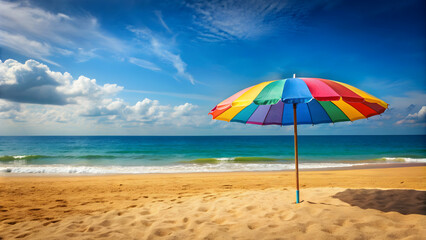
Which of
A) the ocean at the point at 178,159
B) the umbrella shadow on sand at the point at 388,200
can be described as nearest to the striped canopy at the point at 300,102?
the umbrella shadow on sand at the point at 388,200

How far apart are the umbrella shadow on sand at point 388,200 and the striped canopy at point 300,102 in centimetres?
166

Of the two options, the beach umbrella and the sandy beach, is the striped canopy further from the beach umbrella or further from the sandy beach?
the sandy beach

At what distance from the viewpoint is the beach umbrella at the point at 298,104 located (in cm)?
306

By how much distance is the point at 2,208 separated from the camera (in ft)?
17.2

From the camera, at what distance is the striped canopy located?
3.06 m

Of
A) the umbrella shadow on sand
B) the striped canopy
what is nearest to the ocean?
the umbrella shadow on sand

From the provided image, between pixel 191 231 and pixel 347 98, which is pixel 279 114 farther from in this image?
pixel 191 231

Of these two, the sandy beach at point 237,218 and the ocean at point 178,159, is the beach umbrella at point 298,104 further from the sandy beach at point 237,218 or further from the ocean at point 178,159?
the ocean at point 178,159

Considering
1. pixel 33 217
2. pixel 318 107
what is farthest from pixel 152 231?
pixel 318 107

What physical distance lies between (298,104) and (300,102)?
7.15 feet

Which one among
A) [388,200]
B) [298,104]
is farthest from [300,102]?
[388,200]

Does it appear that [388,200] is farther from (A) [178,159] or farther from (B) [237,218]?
(A) [178,159]

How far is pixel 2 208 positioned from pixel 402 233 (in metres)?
7.89

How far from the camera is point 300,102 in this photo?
292 centimetres
